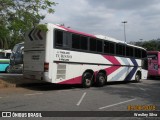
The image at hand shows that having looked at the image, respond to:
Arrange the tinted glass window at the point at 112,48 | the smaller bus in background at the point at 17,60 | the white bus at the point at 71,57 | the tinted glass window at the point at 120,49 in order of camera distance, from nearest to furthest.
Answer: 1. the white bus at the point at 71,57
2. the tinted glass window at the point at 112,48
3. the tinted glass window at the point at 120,49
4. the smaller bus in background at the point at 17,60

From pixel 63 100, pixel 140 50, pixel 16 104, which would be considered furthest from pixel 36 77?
pixel 140 50

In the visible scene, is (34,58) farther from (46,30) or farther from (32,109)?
(32,109)

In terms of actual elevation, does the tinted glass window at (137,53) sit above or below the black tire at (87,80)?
above

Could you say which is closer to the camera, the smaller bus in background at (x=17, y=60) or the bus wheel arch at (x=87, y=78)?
the bus wheel arch at (x=87, y=78)

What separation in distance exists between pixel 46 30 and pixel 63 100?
151 inches

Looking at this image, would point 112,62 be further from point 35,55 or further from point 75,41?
point 35,55

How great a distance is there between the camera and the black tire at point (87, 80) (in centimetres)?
1534

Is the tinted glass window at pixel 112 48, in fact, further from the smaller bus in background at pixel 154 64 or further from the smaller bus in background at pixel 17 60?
the smaller bus in background at pixel 154 64

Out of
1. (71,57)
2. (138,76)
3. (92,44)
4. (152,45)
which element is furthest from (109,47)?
(152,45)

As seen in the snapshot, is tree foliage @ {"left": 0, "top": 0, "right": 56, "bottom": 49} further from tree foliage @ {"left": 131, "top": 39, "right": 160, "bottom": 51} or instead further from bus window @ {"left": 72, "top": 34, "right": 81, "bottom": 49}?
tree foliage @ {"left": 131, "top": 39, "right": 160, "bottom": 51}

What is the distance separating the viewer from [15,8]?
14.5m

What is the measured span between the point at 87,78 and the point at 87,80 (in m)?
0.11

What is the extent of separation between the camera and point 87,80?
A: 51.1ft

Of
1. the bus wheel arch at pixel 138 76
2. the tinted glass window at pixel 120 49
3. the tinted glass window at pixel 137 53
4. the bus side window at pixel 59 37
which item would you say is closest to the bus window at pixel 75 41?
the bus side window at pixel 59 37
